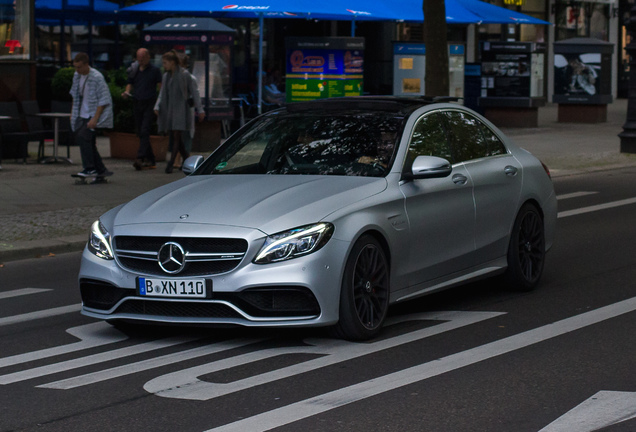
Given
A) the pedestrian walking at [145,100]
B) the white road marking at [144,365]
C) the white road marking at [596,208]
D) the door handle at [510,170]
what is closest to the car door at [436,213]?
the door handle at [510,170]

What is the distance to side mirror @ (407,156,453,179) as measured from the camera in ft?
24.0

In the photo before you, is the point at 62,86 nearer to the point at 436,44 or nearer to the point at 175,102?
the point at 175,102

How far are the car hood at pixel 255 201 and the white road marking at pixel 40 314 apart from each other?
51.3 inches

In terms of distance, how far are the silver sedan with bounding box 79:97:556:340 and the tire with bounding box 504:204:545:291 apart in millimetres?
12

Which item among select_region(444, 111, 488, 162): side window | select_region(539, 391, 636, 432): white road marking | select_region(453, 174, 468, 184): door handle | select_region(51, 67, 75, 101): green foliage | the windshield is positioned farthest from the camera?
select_region(51, 67, 75, 101): green foliage

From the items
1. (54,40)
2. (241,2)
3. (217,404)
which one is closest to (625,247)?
(217,404)

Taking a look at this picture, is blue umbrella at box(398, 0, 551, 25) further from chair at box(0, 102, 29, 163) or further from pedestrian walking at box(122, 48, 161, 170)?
chair at box(0, 102, 29, 163)

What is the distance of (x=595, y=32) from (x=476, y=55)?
27.1 ft

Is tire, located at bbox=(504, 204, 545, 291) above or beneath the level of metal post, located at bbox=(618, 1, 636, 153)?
beneath

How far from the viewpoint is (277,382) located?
5.98 metres

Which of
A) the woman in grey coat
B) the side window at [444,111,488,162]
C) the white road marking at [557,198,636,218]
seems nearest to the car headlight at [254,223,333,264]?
the side window at [444,111,488,162]

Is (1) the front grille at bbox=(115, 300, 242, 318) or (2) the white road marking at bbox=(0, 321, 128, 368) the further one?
(2) the white road marking at bbox=(0, 321, 128, 368)

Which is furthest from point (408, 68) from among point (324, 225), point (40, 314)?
point (324, 225)

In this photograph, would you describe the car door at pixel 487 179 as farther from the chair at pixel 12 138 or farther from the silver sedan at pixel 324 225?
the chair at pixel 12 138
